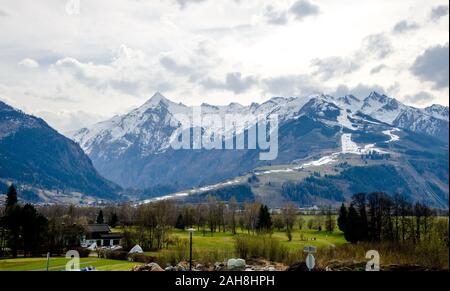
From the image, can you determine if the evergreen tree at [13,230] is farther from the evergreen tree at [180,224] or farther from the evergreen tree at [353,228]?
the evergreen tree at [180,224]

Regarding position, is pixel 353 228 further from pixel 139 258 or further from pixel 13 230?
pixel 13 230

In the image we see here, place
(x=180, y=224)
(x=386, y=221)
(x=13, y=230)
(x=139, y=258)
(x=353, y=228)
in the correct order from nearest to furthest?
(x=13, y=230) → (x=139, y=258) → (x=386, y=221) → (x=353, y=228) → (x=180, y=224)

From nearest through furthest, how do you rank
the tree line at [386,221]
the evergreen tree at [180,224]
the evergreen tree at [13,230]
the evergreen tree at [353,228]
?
the evergreen tree at [13,230]
the tree line at [386,221]
the evergreen tree at [353,228]
the evergreen tree at [180,224]

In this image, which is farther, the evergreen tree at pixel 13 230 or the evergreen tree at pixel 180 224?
the evergreen tree at pixel 180 224

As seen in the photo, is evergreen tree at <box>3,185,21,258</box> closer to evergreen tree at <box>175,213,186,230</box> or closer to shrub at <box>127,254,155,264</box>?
shrub at <box>127,254,155,264</box>

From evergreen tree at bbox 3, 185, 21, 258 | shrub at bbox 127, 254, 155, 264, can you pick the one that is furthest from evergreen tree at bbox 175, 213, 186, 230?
evergreen tree at bbox 3, 185, 21, 258

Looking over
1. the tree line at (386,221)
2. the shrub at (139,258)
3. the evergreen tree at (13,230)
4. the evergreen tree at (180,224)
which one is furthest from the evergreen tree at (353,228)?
the evergreen tree at (13,230)

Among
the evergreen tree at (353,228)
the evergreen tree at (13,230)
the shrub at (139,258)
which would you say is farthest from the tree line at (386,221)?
the evergreen tree at (13,230)

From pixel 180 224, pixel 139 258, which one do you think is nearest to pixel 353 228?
pixel 139 258

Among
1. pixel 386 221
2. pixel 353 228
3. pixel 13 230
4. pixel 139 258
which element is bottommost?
pixel 139 258

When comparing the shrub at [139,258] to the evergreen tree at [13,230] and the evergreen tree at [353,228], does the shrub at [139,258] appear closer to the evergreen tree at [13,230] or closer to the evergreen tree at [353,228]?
the evergreen tree at [13,230]

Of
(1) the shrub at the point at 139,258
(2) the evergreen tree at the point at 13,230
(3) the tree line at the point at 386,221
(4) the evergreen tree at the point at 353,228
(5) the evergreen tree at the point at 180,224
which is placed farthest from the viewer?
(5) the evergreen tree at the point at 180,224

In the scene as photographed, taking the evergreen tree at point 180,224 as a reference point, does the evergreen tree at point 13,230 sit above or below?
above

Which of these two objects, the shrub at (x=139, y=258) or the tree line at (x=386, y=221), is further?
the tree line at (x=386, y=221)
